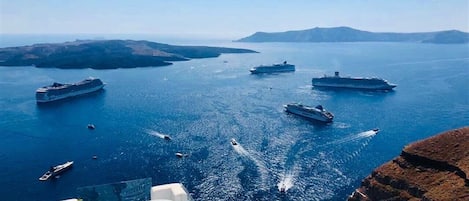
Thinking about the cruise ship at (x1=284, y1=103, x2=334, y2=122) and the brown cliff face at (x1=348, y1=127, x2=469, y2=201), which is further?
the cruise ship at (x1=284, y1=103, x2=334, y2=122)

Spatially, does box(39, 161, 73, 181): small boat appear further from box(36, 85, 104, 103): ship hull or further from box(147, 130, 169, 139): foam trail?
box(36, 85, 104, 103): ship hull

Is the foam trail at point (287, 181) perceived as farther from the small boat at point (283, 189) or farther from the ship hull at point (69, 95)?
the ship hull at point (69, 95)

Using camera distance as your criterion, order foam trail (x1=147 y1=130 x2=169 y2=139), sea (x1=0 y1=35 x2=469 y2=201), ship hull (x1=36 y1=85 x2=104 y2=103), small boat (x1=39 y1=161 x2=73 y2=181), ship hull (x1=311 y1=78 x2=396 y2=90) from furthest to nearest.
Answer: ship hull (x1=311 y1=78 x2=396 y2=90)
ship hull (x1=36 y1=85 x2=104 y2=103)
foam trail (x1=147 y1=130 x2=169 y2=139)
small boat (x1=39 y1=161 x2=73 y2=181)
sea (x1=0 y1=35 x2=469 y2=201)

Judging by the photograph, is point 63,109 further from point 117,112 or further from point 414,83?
point 414,83

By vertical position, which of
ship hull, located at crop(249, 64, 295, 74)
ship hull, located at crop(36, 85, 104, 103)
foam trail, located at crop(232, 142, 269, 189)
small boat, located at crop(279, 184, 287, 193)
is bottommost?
small boat, located at crop(279, 184, 287, 193)

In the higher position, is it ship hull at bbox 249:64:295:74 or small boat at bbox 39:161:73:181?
ship hull at bbox 249:64:295:74

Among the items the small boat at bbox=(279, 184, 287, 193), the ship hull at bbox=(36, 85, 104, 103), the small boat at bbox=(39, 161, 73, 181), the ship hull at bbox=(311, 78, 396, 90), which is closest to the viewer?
the small boat at bbox=(279, 184, 287, 193)

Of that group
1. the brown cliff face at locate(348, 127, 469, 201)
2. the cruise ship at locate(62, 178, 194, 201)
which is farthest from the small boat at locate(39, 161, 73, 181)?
the brown cliff face at locate(348, 127, 469, 201)

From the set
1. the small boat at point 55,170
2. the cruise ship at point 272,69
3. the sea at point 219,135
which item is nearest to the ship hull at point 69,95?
the sea at point 219,135

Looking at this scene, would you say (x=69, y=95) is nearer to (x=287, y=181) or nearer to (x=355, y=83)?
(x=287, y=181)
